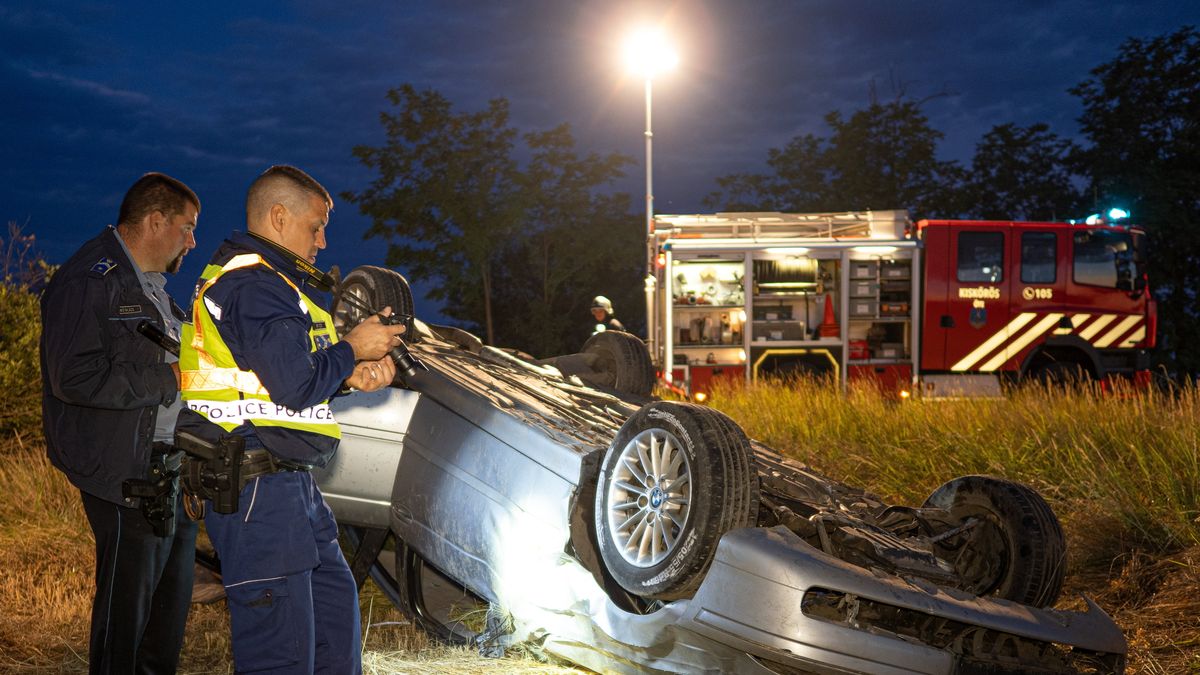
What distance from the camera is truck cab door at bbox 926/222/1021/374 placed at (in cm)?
1332

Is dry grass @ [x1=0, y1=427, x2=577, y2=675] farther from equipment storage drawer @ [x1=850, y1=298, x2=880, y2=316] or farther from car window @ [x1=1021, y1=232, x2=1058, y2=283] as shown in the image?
car window @ [x1=1021, y1=232, x2=1058, y2=283]

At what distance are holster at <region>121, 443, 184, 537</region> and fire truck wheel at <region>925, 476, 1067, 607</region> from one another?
8.98 feet

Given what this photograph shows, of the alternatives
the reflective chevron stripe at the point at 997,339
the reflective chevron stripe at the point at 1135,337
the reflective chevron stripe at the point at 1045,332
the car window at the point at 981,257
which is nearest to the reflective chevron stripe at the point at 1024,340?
the reflective chevron stripe at the point at 1045,332

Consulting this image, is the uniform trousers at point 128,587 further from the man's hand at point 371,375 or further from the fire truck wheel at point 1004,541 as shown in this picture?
the fire truck wheel at point 1004,541

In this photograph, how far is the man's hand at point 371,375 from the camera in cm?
292

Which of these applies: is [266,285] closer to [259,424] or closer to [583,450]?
[259,424]

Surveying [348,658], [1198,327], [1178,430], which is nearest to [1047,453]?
[1178,430]

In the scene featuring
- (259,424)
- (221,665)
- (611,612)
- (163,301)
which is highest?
(163,301)

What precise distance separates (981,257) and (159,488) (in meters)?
12.1

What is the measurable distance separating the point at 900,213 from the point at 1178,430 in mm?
7956

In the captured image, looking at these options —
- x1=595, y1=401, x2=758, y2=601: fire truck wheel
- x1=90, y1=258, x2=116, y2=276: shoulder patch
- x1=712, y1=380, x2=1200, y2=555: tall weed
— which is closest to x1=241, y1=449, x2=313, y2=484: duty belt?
x1=90, y1=258, x2=116, y2=276: shoulder patch

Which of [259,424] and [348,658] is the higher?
[259,424]

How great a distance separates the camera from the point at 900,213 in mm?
13711

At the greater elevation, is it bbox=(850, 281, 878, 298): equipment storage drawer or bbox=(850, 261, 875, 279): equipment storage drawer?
bbox=(850, 261, 875, 279): equipment storage drawer
